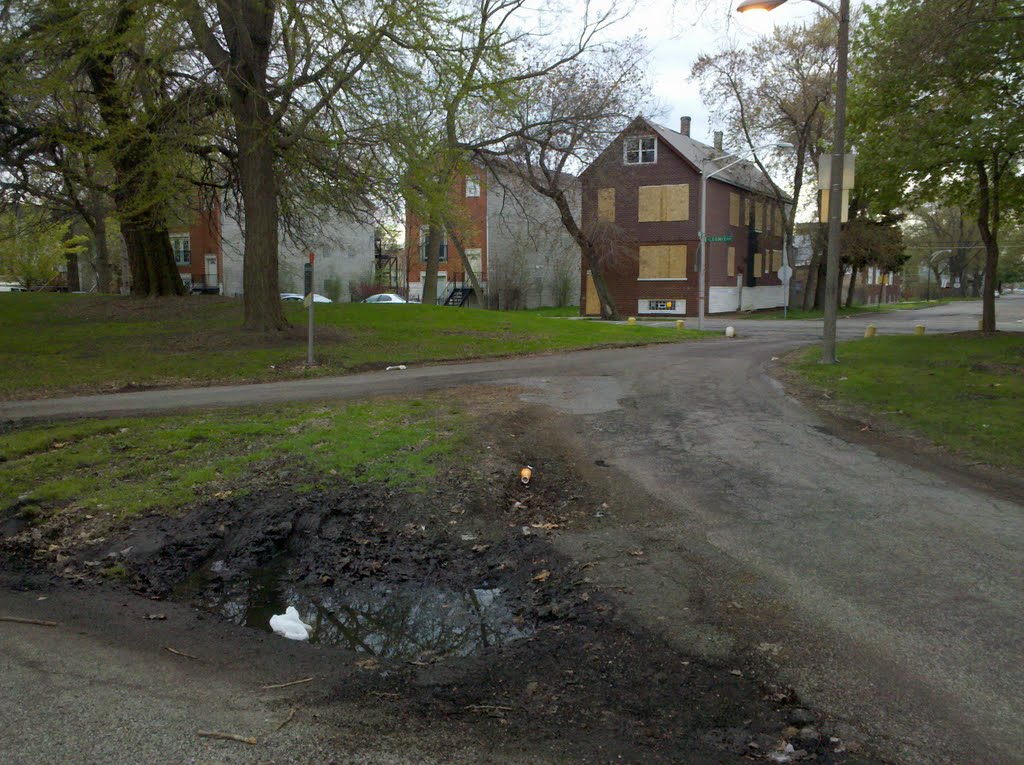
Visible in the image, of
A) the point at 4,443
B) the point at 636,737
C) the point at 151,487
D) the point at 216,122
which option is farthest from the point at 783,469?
the point at 216,122

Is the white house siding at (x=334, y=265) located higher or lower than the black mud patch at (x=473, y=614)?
higher

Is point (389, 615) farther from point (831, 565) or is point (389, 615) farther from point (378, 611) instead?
point (831, 565)

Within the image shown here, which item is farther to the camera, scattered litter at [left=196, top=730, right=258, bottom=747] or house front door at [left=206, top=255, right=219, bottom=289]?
house front door at [left=206, top=255, right=219, bottom=289]

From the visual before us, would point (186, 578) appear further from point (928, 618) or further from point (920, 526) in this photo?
point (920, 526)

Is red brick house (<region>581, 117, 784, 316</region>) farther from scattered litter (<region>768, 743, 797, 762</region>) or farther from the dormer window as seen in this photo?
scattered litter (<region>768, 743, 797, 762</region>)

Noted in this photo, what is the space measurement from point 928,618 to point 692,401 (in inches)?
299

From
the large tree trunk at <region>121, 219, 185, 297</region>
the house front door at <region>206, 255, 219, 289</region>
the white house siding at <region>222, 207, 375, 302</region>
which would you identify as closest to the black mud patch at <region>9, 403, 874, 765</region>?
the large tree trunk at <region>121, 219, 185, 297</region>

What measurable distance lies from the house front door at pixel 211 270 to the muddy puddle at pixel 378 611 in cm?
5347

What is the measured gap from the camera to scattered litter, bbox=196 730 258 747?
3.40 metres

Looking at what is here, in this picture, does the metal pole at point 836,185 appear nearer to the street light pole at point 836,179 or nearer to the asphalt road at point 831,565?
the street light pole at point 836,179

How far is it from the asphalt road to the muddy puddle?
84 centimetres

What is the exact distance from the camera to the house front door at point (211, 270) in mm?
55875

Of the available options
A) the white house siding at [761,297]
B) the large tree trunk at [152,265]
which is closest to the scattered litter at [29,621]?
the large tree trunk at [152,265]

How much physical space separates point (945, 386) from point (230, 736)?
12371mm
